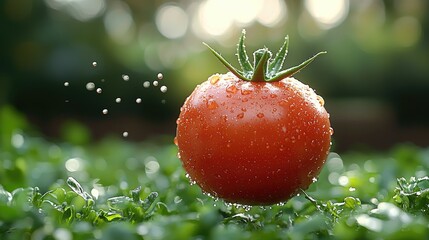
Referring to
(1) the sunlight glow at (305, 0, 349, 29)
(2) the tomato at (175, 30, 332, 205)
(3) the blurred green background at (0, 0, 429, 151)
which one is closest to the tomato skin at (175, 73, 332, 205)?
(2) the tomato at (175, 30, 332, 205)

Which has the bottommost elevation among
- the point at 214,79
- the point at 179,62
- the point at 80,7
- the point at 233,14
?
the point at 214,79

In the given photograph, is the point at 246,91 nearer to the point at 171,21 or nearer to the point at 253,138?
the point at 253,138

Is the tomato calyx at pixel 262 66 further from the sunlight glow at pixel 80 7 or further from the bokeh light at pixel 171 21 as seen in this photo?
the bokeh light at pixel 171 21

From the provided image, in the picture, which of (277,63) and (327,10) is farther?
(327,10)

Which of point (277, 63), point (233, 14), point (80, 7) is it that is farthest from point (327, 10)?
point (277, 63)

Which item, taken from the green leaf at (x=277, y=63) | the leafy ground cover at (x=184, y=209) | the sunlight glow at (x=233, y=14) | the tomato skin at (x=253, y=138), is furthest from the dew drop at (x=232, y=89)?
the sunlight glow at (x=233, y=14)

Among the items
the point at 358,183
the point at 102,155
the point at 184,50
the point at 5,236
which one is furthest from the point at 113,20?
the point at 5,236

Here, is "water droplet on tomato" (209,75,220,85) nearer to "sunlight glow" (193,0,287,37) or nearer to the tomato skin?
the tomato skin

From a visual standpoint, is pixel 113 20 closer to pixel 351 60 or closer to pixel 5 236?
pixel 351 60
